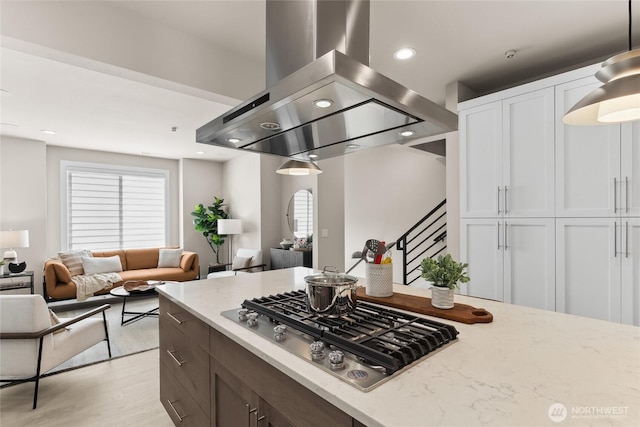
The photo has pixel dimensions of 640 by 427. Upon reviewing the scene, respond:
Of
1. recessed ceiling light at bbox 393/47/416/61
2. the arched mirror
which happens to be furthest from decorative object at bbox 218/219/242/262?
recessed ceiling light at bbox 393/47/416/61

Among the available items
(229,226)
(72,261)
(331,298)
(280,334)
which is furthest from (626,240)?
(72,261)

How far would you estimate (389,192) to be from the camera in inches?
217

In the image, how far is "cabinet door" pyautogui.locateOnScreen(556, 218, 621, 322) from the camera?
2.09 metres

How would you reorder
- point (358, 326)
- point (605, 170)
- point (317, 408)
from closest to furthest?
point (317, 408)
point (358, 326)
point (605, 170)

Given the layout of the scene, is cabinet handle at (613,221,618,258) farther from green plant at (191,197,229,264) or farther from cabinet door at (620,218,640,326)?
green plant at (191,197,229,264)

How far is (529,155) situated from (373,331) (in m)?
2.21

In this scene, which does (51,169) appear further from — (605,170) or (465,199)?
(605,170)

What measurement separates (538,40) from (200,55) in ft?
8.18

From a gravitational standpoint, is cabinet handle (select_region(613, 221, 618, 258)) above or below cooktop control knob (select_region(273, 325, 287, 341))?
above

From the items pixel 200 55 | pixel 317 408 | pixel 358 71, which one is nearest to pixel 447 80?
pixel 200 55

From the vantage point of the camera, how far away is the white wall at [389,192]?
498 cm

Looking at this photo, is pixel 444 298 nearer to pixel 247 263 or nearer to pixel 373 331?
pixel 373 331

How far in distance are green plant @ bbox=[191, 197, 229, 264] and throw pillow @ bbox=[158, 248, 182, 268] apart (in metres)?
0.75

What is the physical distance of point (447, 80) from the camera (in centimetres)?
302
